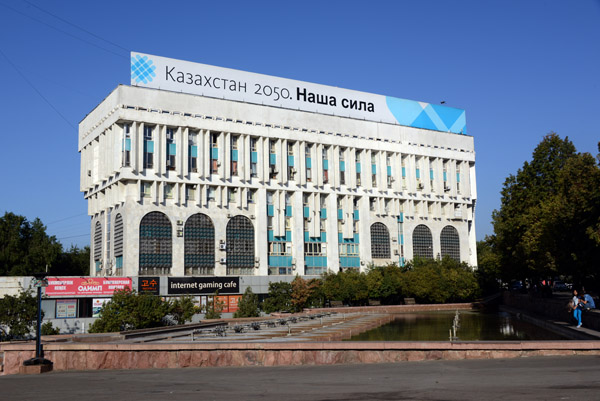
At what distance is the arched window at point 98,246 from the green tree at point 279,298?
17170 mm

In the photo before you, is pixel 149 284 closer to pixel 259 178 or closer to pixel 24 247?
pixel 259 178

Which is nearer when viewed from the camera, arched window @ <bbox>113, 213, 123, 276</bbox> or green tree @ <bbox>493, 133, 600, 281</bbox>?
green tree @ <bbox>493, 133, 600, 281</bbox>

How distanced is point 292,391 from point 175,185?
44.2 m

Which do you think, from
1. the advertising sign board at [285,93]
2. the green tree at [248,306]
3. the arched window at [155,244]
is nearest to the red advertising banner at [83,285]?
the arched window at [155,244]

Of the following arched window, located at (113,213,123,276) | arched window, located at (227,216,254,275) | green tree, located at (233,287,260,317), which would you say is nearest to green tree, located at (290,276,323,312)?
green tree, located at (233,287,260,317)

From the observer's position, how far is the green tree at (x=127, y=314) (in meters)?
34.4

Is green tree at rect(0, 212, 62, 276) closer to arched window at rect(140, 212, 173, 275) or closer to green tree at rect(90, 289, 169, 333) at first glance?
arched window at rect(140, 212, 173, 275)

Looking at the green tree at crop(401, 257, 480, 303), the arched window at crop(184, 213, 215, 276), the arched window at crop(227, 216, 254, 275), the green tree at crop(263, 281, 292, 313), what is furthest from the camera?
the green tree at crop(401, 257, 480, 303)

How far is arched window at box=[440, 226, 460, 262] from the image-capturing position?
7194 centimetres

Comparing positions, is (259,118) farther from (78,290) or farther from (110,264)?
(78,290)

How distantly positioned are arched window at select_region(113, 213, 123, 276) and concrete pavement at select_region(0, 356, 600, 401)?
118 ft

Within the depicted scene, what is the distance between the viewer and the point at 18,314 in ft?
136

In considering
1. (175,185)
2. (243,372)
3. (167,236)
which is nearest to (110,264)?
(167,236)

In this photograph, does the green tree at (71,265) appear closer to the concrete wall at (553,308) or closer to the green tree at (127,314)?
the green tree at (127,314)
